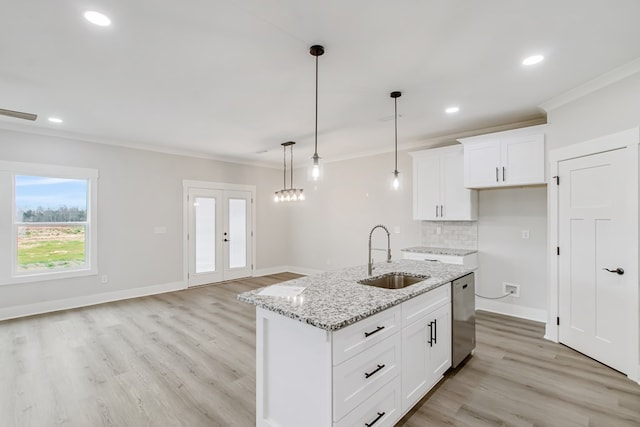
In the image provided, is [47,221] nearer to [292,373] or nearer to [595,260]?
[292,373]

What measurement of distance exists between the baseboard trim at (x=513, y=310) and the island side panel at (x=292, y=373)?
13.0 ft

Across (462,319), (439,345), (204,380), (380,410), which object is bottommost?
(204,380)

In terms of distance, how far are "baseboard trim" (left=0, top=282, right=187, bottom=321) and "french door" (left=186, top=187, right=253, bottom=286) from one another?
21.3 inches

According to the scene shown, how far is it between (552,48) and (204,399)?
4.00m

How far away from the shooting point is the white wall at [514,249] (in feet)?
13.9

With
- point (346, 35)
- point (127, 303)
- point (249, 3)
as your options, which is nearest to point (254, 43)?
point (249, 3)

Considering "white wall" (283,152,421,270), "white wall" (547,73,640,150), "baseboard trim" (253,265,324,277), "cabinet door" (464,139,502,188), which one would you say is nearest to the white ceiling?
"white wall" (547,73,640,150)

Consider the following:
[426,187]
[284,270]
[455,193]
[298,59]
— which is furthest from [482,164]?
[284,270]

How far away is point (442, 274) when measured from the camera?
9.30 ft

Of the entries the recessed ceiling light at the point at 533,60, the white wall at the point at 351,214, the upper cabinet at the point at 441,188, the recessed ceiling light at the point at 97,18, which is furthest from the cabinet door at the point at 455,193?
the recessed ceiling light at the point at 97,18

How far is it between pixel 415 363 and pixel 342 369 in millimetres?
916

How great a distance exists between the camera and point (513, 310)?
445 centimetres

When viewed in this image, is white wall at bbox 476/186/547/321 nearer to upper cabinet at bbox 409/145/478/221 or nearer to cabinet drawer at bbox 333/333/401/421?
upper cabinet at bbox 409/145/478/221

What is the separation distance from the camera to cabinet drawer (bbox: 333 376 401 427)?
1712 millimetres
